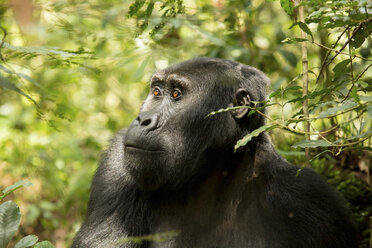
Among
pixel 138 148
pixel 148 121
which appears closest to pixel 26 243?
pixel 138 148

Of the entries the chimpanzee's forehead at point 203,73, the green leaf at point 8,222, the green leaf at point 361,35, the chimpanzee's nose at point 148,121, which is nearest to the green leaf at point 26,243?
the green leaf at point 8,222

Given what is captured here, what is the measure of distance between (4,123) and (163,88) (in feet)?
11.8

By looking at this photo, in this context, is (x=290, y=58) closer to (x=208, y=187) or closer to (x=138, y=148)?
(x=208, y=187)

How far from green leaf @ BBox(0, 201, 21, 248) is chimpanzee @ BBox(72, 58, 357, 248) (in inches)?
37.3

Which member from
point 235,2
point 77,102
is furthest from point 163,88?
point 77,102

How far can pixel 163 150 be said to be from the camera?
3518 millimetres

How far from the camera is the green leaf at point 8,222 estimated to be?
8.98 feet

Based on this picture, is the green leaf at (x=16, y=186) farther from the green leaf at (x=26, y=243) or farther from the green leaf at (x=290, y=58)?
the green leaf at (x=290, y=58)

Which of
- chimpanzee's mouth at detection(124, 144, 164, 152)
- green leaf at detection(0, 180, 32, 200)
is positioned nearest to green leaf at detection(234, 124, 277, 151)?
chimpanzee's mouth at detection(124, 144, 164, 152)

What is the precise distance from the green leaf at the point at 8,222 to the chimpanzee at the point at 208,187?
0.95 meters

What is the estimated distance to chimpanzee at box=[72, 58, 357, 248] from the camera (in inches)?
141

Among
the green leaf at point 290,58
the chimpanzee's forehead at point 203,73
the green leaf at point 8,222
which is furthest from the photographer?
the green leaf at point 290,58

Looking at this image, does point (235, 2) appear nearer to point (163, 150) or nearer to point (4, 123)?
point (163, 150)

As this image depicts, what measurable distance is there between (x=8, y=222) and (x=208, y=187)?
1669 millimetres
